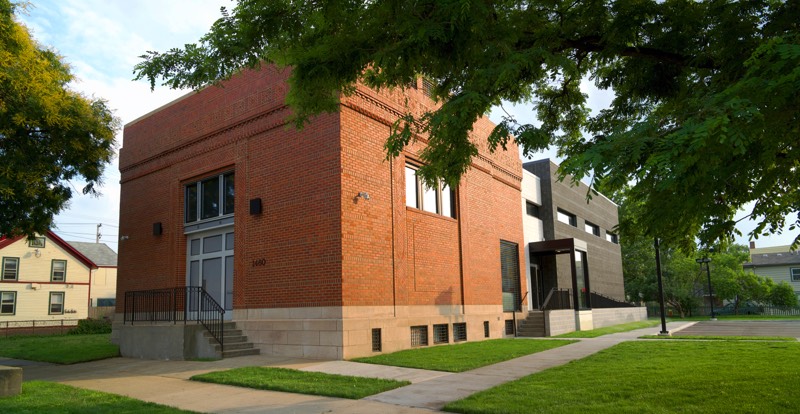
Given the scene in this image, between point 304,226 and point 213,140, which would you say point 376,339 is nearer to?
point 304,226

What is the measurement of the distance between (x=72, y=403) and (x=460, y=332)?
11606mm

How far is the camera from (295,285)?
1369 cm

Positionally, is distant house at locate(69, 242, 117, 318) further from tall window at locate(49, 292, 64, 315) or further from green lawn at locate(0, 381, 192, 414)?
green lawn at locate(0, 381, 192, 414)

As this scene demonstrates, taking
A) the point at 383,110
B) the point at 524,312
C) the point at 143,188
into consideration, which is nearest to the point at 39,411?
the point at 383,110

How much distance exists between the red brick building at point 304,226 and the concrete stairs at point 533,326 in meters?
1.18

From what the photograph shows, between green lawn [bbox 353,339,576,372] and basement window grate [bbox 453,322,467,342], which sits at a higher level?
basement window grate [bbox 453,322,467,342]

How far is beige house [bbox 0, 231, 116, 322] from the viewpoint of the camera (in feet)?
123

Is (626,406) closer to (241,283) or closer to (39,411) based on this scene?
(39,411)

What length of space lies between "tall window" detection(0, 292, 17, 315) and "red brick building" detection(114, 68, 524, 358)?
23964mm

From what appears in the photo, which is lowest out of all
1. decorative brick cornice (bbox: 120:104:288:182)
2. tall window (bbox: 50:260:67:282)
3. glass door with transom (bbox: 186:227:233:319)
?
glass door with transom (bbox: 186:227:233:319)

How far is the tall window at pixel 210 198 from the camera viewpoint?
16391 mm

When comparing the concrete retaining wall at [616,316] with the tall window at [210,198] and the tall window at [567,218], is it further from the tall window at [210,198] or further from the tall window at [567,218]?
the tall window at [210,198]

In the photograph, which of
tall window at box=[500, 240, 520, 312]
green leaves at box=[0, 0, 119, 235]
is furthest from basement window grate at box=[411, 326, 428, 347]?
green leaves at box=[0, 0, 119, 235]

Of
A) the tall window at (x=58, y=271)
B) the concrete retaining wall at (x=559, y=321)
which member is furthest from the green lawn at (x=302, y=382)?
the tall window at (x=58, y=271)
